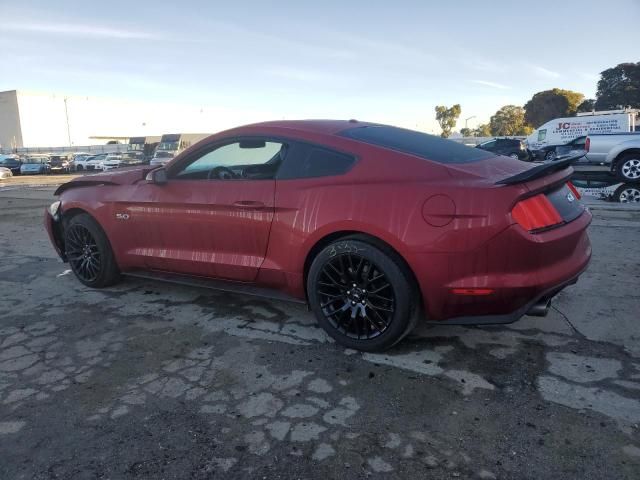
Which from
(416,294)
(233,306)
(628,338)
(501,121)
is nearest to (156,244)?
(233,306)

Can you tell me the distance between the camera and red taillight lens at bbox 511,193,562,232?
2732mm

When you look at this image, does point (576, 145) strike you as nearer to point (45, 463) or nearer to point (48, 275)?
point (48, 275)

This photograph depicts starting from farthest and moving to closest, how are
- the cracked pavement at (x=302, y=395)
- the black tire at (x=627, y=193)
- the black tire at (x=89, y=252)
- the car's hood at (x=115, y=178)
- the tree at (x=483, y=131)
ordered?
1. the tree at (x=483, y=131)
2. the black tire at (x=627, y=193)
3. the black tire at (x=89, y=252)
4. the car's hood at (x=115, y=178)
5. the cracked pavement at (x=302, y=395)

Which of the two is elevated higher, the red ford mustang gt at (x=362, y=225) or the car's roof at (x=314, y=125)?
the car's roof at (x=314, y=125)

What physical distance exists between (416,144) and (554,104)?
6366 cm

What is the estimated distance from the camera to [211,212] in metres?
3.70

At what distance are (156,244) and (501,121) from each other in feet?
229

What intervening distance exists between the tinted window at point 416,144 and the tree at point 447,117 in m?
65.6

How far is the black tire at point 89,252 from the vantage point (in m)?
4.49

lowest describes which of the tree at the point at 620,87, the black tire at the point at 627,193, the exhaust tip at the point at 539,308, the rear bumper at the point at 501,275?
the black tire at the point at 627,193

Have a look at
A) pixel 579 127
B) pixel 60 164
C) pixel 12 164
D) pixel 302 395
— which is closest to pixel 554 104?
pixel 579 127

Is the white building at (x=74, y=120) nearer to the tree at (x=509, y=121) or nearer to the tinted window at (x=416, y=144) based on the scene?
the tree at (x=509, y=121)

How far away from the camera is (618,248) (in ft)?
18.9

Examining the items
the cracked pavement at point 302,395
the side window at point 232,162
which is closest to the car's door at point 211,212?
the side window at point 232,162
